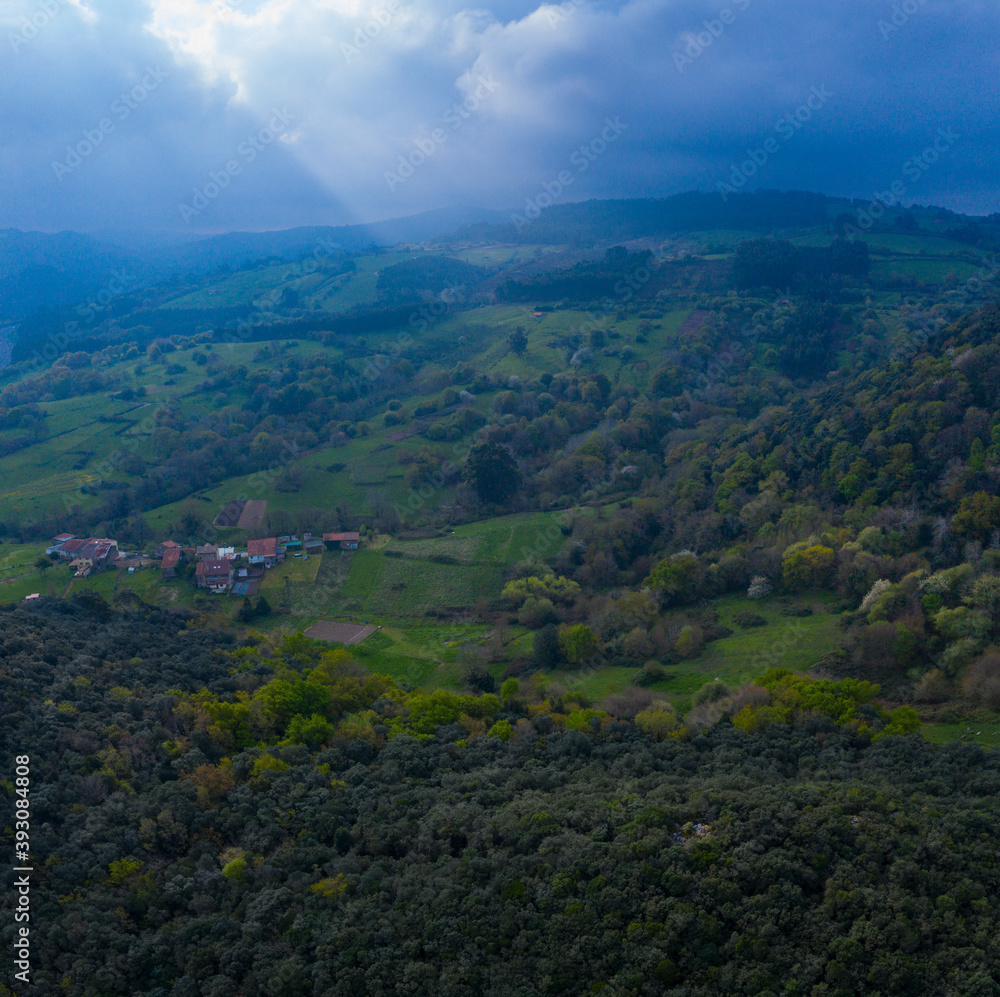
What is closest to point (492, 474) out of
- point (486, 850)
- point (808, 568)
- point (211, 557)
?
point (211, 557)

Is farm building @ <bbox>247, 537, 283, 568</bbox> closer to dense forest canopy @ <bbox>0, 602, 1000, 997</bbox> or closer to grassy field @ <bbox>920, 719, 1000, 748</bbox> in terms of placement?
dense forest canopy @ <bbox>0, 602, 1000, 997</bbox>

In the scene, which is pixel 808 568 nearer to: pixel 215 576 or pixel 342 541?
pixel 342 541

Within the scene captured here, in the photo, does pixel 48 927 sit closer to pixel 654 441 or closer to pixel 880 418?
pixel 880 418

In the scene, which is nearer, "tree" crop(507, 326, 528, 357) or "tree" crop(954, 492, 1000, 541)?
"tree" crop(954, 492, 1000, 541)

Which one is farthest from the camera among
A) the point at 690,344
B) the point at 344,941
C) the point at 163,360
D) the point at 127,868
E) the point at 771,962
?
the point at 163,360

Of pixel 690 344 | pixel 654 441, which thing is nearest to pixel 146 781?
pixel 654 441

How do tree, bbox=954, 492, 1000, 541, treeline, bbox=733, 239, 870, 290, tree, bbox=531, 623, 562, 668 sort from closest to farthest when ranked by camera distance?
tree, bbox=954, 492, 1000, 541 → tree, bbox=531, 623, 562, 668 → treeline, bbox=733, 239, 870, 290

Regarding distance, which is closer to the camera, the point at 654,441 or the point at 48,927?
the point at 48,927

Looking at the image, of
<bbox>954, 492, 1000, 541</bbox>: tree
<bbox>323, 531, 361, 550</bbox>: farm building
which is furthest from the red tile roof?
<bbox>954, 492, 1000, 541</bbox>: tree
